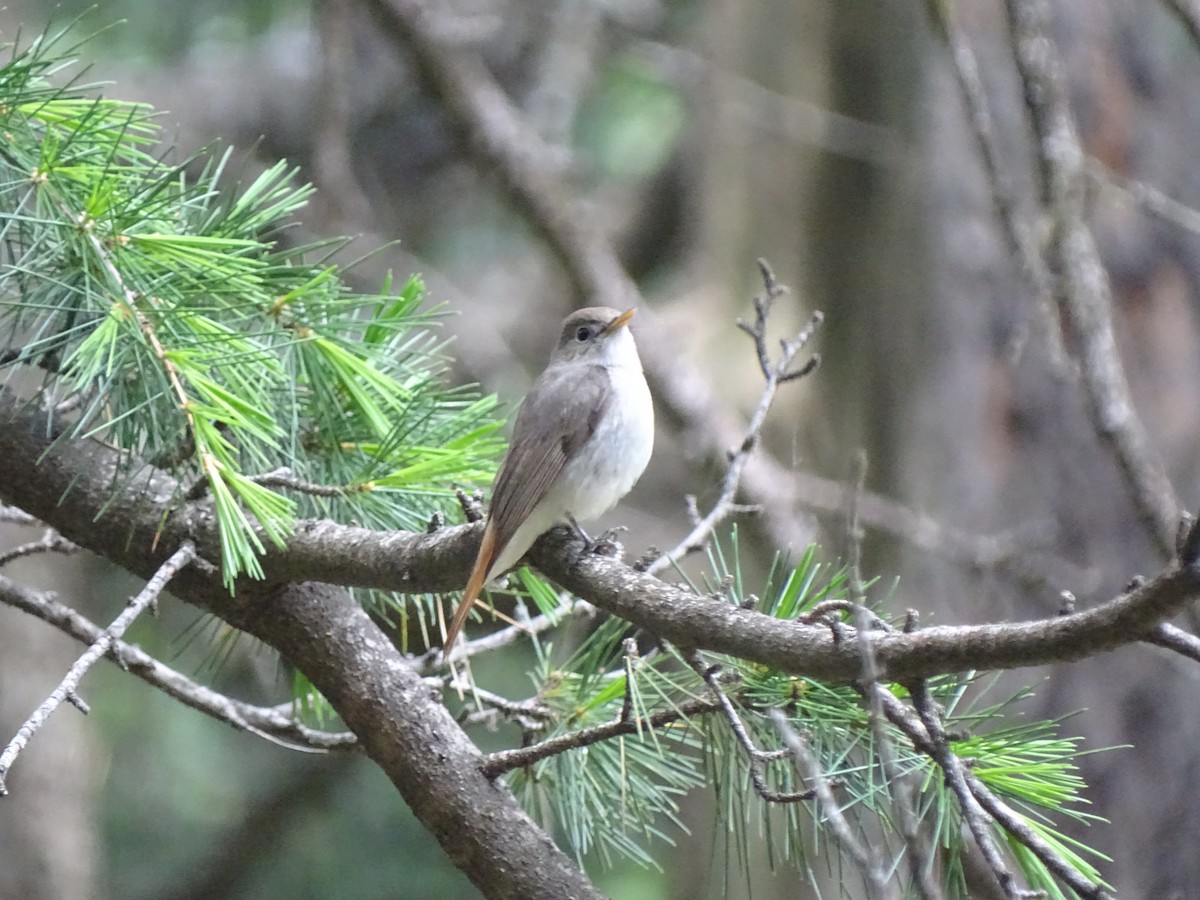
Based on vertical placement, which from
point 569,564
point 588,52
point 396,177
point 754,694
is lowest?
point 754,694

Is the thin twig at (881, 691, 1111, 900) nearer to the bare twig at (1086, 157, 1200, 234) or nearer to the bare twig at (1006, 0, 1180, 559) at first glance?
the bare twig at (1006, 0, 1180, 559)

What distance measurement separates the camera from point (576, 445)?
3.02 metres

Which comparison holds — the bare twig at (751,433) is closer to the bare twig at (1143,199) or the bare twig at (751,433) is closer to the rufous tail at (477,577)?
the rufous tail at (477,577)

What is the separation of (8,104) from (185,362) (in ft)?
2.01

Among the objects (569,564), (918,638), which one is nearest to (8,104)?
(569,564)

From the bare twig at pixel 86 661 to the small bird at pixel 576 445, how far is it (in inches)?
23.4

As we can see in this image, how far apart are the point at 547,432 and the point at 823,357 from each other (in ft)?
8.06

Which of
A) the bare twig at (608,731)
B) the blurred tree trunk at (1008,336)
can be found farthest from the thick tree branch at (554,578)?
the blurred tree trunk at (1008,336)

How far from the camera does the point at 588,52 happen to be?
5777 millimetres

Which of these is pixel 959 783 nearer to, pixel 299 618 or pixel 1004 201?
pixel 299 618

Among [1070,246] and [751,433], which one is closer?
[751,433]

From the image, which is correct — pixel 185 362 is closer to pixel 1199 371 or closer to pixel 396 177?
pixel 1199 371

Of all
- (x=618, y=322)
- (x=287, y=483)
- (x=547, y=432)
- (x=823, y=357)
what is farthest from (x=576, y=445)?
(x=823, y=357)

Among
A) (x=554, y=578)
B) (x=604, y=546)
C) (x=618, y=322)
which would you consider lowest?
(x=554, y=578)
